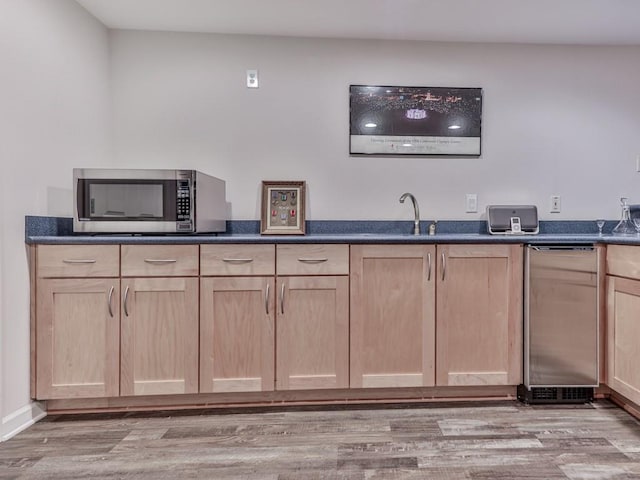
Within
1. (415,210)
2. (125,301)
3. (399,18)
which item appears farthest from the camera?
(415,210)

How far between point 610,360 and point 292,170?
2.07 m

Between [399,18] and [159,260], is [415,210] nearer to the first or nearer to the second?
[399,18]

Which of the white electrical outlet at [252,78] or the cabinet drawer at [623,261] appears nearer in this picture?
the cabinet drawer at [623,261]

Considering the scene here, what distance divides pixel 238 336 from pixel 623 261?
6.43ft

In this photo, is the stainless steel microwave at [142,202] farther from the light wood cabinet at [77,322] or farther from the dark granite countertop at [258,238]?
the light wood cabinet at [77,322]

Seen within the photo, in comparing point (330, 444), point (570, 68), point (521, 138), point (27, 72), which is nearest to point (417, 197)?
point (521, 138)

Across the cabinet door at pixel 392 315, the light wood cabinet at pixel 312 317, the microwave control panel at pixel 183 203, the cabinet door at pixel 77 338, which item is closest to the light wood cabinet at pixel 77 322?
the cabinet door at pixel 77 338

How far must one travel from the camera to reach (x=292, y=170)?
2617 millimetres

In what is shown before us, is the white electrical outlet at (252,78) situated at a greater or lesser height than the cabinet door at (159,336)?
greater

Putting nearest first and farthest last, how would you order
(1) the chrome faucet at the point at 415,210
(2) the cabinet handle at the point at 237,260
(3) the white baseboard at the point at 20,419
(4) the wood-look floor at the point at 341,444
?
(4) the wood-look floor at the point at 341,444 → (3) the white baseboard at the point at 20,419 → (2) the cabinet handle at the point at 237,260 → (1) the chrome faucet at the point at 415,210

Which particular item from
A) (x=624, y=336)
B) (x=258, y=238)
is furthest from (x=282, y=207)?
(x=624, y=336)

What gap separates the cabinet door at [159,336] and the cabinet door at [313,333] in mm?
444

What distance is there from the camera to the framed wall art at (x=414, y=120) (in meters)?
2.60

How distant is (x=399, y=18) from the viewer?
2.35 m
